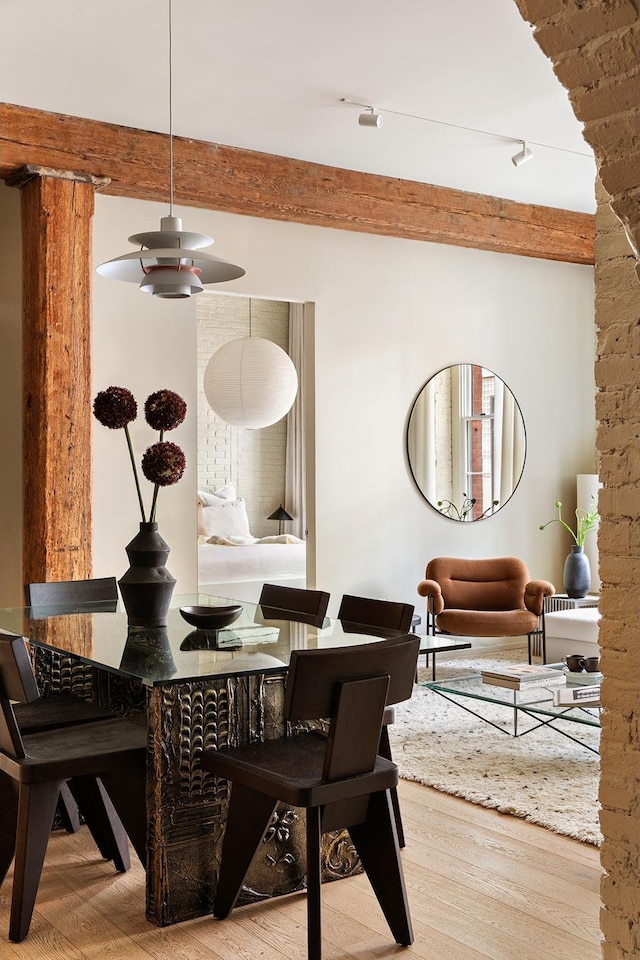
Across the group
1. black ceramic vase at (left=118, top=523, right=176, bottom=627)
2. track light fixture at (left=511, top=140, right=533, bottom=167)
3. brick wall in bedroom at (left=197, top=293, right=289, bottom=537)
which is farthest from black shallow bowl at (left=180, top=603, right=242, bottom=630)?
brick wall in bedroom at (left=197, top=293, right=289, bottom=537)

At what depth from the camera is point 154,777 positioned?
2.75 m

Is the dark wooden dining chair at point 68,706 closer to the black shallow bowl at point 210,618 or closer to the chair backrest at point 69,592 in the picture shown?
the chair backrest at point 69,592

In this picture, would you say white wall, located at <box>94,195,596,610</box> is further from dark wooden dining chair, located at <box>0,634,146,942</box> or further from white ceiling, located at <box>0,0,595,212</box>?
dark wooden dining chair, located at <box>0,634,146,942</box>

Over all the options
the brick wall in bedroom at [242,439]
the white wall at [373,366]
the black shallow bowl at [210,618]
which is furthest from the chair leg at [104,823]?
the brick wall in bedroom at [242,439]

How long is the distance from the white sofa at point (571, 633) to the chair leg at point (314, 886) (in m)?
3.86

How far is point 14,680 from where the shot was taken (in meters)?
2.55

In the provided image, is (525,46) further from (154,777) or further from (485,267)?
(154,777)

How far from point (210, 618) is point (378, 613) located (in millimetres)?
602

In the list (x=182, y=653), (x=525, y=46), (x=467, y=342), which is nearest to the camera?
(x=182, y=653)

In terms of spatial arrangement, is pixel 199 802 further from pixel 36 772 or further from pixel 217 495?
pixel 217 495

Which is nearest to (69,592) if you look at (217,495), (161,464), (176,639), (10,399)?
(161,464)

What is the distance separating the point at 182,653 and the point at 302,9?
104 inches

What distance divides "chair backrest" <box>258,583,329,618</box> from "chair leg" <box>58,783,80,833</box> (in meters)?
1.00

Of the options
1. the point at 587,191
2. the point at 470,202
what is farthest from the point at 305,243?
the point at 587,191
